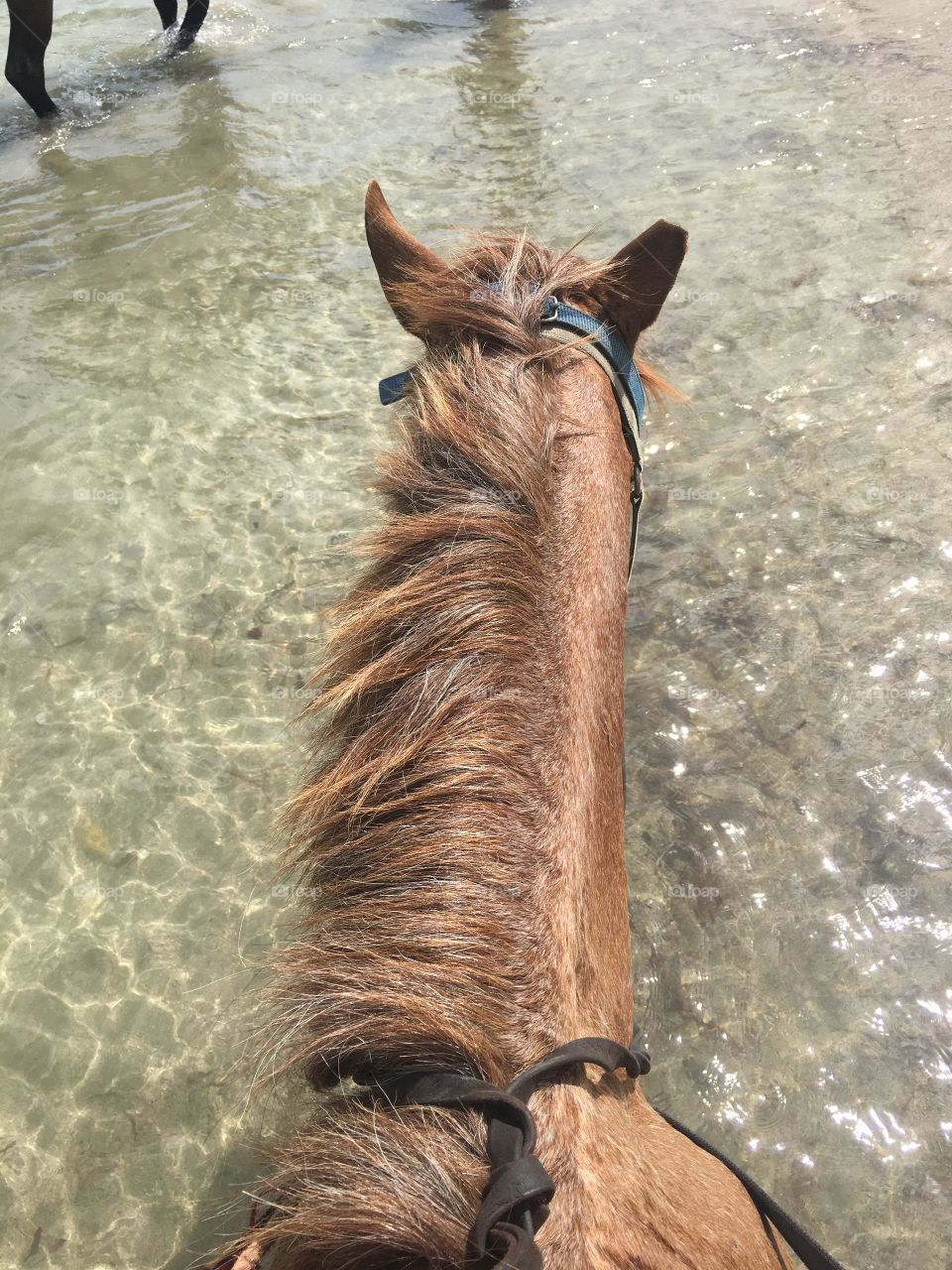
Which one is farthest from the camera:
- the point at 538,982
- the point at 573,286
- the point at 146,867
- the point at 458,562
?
the point at 146,867

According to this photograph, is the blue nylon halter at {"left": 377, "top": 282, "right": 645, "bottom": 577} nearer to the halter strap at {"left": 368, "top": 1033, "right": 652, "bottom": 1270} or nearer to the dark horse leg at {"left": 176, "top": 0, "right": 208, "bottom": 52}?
the halter strap at {"left": 368, "top": 1033, "right": 652, "bottom": 1270}

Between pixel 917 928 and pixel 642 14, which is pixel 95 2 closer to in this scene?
pixel 642 14

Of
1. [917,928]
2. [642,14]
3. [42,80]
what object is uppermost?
[42,80]

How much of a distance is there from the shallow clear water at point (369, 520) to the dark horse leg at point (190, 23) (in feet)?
2.64

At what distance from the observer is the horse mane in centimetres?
85

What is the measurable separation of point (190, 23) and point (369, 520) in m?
5.49

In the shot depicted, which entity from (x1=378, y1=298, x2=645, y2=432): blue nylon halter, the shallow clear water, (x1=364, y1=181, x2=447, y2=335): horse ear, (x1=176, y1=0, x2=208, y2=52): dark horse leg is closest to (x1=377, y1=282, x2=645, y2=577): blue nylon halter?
(x1=378, y1=298, x2=645, y2=432): blue nylon halter

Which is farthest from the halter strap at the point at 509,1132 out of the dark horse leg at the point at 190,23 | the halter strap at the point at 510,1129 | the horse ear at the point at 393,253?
the dark horse leg at the point at 190,23

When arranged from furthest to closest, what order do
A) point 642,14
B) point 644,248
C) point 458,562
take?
1. point 642,14
2. point 644,248
3. point 458,562

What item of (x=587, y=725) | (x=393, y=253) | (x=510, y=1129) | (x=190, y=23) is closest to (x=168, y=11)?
(x=190, y=23)

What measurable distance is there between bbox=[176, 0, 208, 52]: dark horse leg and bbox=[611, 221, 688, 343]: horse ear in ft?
20.8

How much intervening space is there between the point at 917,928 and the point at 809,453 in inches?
75.9

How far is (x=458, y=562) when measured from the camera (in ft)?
4.01

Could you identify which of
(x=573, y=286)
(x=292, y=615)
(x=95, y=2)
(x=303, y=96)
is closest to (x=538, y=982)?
(x=573, y=286)
